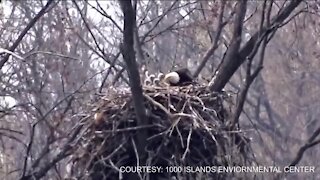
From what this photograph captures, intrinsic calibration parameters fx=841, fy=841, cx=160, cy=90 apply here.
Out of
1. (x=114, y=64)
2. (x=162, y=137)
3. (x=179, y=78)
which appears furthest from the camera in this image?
(x=114, y=64)

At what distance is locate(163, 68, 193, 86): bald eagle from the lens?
17.1 feet

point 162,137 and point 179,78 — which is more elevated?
point 179,78

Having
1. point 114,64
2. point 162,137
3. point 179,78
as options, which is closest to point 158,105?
point 162,137

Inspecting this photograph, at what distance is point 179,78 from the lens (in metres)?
5.30

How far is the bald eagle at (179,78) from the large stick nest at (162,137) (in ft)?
0.96

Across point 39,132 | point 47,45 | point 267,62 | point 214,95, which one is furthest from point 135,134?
point 267,62

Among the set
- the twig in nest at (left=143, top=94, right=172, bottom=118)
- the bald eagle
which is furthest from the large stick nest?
the bald eagle

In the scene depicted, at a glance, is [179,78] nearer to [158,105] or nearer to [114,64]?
[158,105]

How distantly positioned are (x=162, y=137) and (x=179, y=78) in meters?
0.68

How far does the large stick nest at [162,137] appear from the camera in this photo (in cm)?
468

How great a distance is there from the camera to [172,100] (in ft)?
15.9

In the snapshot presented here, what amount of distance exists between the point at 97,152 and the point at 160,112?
Answer: 423 mm

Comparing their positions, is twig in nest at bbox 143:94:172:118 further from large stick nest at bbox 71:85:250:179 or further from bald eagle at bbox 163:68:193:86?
bald eagle at bbox 163:68:193:86

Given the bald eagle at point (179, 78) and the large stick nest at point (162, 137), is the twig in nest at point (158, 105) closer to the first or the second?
the large stick nest at point (162, 137)
